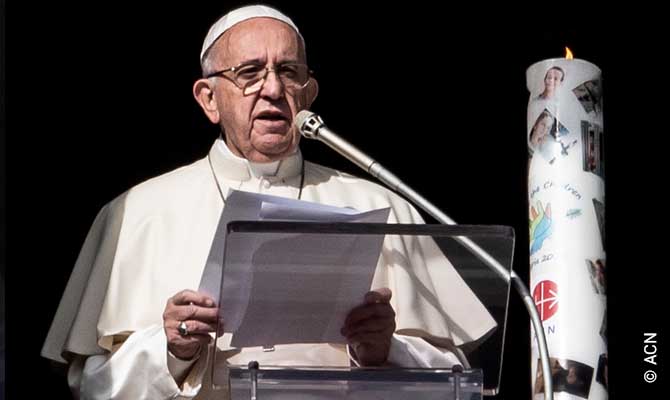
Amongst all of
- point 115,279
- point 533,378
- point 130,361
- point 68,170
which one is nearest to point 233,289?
point 130,361

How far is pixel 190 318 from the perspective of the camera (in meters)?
4.55

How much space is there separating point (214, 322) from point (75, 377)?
0.83 metres

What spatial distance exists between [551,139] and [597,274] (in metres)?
0.39

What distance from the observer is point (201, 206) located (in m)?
5.62

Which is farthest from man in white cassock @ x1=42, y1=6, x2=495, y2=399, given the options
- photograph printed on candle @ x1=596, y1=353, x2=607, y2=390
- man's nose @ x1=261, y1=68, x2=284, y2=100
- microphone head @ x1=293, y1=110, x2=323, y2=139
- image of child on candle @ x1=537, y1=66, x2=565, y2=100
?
photograph printed on candle @ x1=596, y1=353, x2=607, y2=390

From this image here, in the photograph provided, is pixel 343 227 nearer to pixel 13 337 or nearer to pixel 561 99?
pixel 561 99

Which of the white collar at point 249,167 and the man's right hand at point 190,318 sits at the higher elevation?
the white collar at point 249,167

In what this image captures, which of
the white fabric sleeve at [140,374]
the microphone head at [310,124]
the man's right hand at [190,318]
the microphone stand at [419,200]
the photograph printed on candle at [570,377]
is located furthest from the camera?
the photograph printed on candle at [570,377]

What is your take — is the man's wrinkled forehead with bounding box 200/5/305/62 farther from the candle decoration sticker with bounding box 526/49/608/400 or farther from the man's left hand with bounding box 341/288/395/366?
the man's left hand with bounding box 341/288/395/366

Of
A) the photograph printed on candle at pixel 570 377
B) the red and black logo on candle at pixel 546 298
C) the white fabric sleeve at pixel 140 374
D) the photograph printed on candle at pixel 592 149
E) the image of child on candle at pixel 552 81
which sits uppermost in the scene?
the image of child on candle at pixel 552 81

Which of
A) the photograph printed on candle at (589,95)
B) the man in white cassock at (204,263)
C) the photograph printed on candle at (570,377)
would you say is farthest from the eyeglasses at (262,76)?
the photograph printed on candle at (570,377)

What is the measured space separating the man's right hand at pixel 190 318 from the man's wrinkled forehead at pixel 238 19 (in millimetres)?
1236

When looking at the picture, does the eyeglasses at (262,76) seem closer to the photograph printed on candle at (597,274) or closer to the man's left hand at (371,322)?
the photograph printed on candle at (597,274)

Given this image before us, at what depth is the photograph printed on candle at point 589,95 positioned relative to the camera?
18.4 ft
